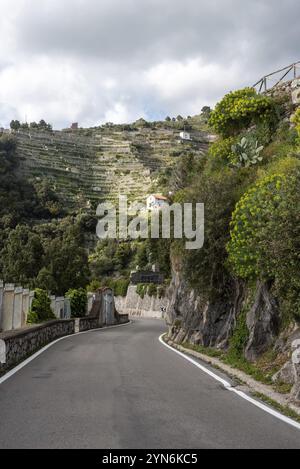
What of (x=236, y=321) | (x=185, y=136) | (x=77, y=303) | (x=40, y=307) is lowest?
(x=236, y=321)

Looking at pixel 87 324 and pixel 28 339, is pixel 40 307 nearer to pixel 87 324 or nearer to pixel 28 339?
pixel 87 324

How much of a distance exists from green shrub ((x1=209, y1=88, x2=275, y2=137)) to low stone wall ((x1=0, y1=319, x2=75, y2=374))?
14.2 meters

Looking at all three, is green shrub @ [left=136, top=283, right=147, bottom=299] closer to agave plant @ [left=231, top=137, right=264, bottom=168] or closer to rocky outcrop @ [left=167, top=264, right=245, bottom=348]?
rocky outcrop @ [left=167, top=264, right=245, bottom=348]

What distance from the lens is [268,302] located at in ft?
48.3

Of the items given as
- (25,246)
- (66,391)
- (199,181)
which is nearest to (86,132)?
(25,246)

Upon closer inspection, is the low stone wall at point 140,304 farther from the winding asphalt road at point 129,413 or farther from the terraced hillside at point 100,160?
the winding asphalt road at point 129,413

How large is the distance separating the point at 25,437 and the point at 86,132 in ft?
606

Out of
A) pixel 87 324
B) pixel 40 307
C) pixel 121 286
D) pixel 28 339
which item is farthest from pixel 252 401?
pixel 121 286

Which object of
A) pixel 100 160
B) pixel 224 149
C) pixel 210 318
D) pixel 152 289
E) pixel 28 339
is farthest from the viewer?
pixel 100 160

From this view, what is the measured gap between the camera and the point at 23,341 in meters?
17.5

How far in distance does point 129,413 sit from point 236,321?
34.9 feet

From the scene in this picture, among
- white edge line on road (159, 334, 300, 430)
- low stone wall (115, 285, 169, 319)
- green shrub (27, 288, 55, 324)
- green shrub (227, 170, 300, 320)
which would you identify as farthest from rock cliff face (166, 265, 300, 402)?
low stone wall (115, 285, 169, 319)

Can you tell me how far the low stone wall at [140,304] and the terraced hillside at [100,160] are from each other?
111 feet
